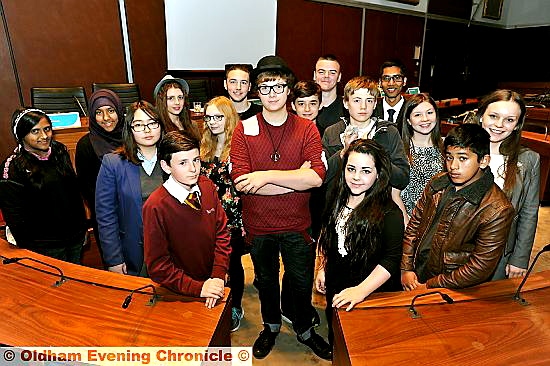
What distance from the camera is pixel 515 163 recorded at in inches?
69.5

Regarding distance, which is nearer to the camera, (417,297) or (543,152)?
(417,297)

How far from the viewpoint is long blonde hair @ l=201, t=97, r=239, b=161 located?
81.1 inches

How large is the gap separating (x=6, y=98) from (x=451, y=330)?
5146 mm

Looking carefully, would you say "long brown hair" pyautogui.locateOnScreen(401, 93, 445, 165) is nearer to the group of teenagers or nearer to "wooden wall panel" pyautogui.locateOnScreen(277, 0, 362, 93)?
the group of teenagers

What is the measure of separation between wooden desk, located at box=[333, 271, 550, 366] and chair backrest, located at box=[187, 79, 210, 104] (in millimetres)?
4187

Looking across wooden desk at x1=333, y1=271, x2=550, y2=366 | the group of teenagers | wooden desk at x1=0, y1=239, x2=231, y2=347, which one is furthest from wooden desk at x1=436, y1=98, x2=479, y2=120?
wooden desk at x1=0, y1=239, x2=231, y2=347

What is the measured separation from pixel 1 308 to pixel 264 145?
118cm

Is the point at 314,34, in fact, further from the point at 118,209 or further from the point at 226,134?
the point at 118,209

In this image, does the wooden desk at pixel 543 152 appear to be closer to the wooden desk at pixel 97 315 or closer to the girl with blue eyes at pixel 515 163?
the girl with blue eyes at pixel 515 163

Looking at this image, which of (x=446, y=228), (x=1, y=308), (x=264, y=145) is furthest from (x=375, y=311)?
(x=1, y=308)

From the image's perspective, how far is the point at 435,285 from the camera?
1.52 metres

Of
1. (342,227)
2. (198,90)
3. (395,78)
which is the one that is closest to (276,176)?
(342,227)

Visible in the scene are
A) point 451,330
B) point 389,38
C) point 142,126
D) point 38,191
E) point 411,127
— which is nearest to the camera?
point 451,330

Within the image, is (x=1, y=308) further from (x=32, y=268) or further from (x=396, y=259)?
(x=396, y=259)
